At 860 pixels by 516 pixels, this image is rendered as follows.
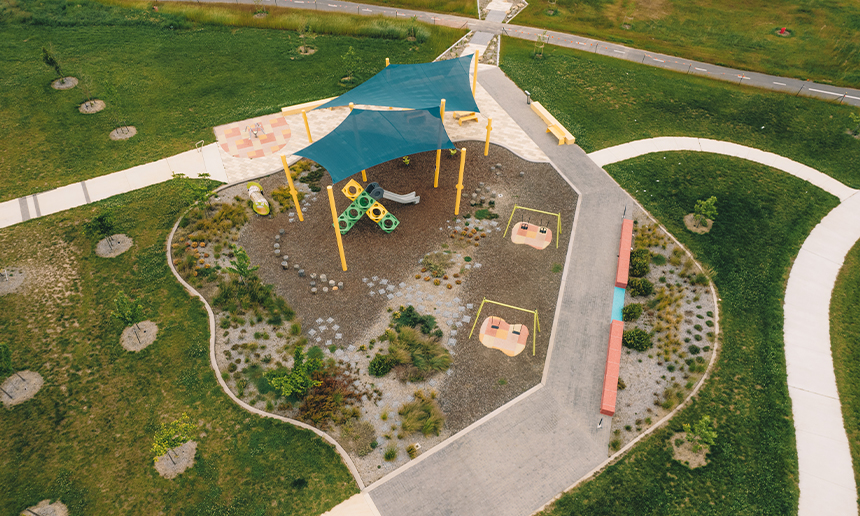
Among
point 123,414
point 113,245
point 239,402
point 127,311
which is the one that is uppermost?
point 127,311

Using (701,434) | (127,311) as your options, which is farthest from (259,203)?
(701,434)

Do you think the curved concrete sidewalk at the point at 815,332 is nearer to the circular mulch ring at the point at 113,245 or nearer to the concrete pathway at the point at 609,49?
the concrete pathway at the point at 609,49

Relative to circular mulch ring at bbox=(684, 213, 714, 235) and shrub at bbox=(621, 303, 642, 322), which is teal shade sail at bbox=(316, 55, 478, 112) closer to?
shrub at bbox=(621, 303, 642, 322)

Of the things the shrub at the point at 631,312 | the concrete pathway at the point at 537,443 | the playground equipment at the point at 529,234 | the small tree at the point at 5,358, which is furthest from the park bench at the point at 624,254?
the small tree at the point at 5,358

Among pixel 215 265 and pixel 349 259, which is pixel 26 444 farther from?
pixel 349 259

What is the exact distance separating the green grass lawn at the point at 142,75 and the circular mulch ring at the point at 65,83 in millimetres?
555

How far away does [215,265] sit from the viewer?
20.2 metres

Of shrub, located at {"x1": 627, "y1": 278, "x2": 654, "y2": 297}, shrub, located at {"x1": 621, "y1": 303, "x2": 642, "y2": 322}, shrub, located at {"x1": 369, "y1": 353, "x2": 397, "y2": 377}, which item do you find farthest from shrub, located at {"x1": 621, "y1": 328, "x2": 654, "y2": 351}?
shrub, located at {"x1": 369, "y1": 353, "x2": 397, "y2": 377}

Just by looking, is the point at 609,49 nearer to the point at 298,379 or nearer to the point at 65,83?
the point at 298,379

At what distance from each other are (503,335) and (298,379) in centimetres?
806

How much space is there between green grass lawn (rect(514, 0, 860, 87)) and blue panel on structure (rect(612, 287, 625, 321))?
27.0 m

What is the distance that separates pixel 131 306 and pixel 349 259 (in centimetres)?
859

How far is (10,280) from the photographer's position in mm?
19266

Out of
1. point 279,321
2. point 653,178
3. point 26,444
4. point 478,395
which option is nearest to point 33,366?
point 26,444
